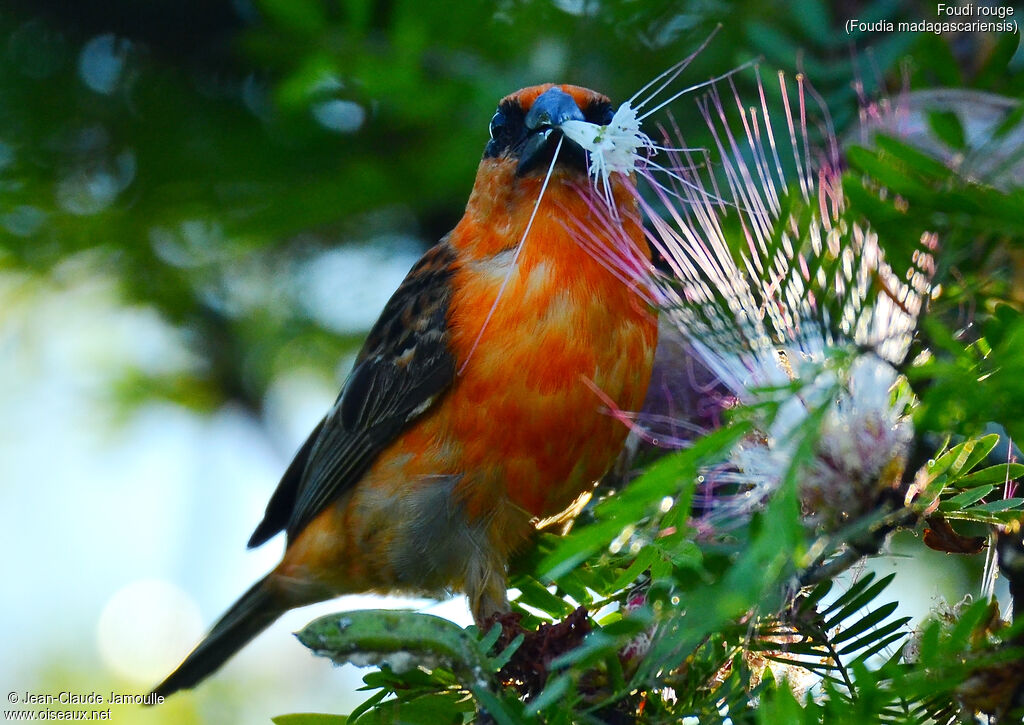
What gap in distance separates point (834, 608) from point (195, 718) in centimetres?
377

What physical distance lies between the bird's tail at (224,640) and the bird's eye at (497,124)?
7.00 feet

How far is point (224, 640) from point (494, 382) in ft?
6.74

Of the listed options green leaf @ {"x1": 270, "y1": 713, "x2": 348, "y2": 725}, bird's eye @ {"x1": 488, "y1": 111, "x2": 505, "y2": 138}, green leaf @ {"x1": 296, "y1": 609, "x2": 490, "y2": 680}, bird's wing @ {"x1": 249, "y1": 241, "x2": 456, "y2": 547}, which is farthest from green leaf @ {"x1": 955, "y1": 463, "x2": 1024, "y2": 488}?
bird's eye @ {"x1": 488, "y1": 111, "x2": 505, "y2": 138}

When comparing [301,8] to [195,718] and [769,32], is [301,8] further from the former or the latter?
[195,718]

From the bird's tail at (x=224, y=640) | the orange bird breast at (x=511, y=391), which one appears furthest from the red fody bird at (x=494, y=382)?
the bird's tail at (x=224, y=640)

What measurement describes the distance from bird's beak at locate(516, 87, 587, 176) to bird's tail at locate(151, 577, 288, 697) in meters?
2.20

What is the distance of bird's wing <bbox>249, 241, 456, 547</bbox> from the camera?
10.7 ft

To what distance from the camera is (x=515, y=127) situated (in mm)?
3225

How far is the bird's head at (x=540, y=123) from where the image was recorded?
2973mm

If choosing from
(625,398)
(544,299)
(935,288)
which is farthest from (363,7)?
(935,288)

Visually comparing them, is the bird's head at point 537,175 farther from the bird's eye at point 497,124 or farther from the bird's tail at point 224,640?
the bird's tail at point 224,640

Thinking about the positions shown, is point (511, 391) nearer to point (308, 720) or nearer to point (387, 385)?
point (387, 385)

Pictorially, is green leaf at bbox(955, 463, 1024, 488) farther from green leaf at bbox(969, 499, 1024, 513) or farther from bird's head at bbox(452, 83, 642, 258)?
bird's head at bbox(452, 83, 642, 258)

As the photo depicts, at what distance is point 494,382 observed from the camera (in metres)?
2.99
